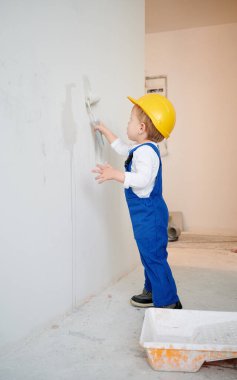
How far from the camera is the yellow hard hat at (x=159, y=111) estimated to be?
1605mm

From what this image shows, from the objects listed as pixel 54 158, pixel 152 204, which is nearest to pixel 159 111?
pixel 152 204

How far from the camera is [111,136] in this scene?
70.4 inches

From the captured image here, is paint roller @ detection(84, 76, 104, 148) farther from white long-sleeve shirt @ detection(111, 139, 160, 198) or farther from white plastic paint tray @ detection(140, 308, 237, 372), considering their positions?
white plastic paint tray @ detection(140, 308, 237, 372)

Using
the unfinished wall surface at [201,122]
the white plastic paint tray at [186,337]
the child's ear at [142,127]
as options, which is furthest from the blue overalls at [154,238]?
the unfinished wall surface at [201,122]

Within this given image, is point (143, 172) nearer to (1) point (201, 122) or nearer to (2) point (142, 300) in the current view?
(2) point (142, 300)

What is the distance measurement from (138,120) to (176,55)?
2606 mm

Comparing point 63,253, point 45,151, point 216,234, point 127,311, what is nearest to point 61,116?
point 45,151

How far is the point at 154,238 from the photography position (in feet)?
5.22

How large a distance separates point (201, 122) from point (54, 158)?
277cm

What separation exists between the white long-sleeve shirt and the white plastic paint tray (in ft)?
1.66

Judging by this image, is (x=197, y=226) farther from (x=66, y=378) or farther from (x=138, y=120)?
(x=66, y=378)

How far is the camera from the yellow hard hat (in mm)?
1605

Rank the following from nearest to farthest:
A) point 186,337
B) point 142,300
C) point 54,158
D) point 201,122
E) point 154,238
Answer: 1. point 186,337
2. point 54,158
3. point 154,238
4. point 142,300
5. point 201,122

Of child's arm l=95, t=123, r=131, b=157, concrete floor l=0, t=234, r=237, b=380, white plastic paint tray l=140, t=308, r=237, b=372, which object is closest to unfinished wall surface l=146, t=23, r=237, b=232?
concrete floor l=0, t=234, r=237, b=380
